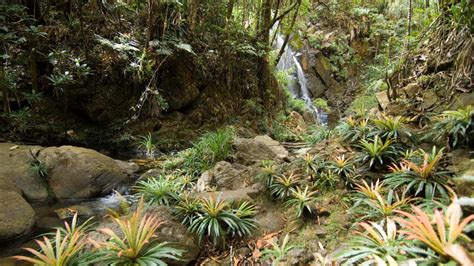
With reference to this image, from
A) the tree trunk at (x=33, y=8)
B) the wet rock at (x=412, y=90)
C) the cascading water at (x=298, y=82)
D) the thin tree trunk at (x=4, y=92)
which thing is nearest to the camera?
the wet rock at (x=412, y=90)

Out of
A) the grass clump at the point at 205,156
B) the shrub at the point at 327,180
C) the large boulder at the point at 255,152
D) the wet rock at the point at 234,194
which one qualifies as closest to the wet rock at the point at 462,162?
the shrub at the point at 327,180

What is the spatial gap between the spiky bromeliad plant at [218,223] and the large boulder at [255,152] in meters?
2.53

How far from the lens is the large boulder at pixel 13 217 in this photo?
13.2 feet

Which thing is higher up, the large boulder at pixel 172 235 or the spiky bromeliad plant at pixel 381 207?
the spiky bromeliad plant at pixel 381 207

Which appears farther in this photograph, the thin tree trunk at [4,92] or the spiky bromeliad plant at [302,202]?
the thin tree trunk at [4,92]

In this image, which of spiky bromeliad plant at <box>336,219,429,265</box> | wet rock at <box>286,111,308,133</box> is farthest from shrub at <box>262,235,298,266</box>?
wet rock at <box>286,111,308,133</box>

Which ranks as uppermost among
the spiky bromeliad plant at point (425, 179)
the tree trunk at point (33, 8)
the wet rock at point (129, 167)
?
the tree trunk at point (33, 8)

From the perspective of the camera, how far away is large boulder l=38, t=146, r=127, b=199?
5688mm

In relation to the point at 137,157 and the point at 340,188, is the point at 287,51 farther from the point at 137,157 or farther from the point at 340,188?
the point at 340,188

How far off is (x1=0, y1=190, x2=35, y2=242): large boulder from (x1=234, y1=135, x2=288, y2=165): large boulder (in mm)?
3927

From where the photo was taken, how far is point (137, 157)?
809 cm

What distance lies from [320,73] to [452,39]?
37.1ft

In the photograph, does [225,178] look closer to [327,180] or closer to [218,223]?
[218,223]

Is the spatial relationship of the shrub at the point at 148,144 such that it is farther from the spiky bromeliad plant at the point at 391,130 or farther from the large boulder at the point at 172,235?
the spiky bromeliad plant at the point at 391,130
